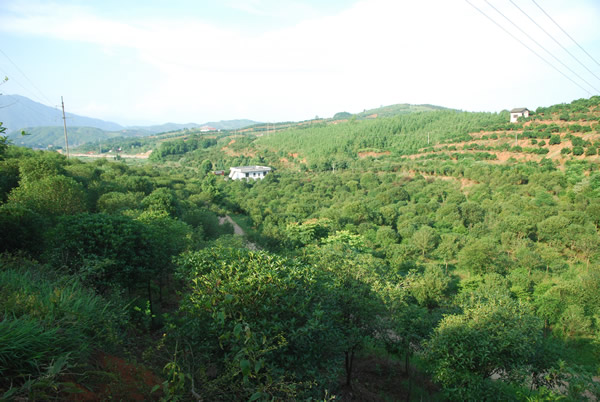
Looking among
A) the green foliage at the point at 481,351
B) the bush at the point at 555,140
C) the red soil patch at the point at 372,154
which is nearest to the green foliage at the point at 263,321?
the green foliage at the point at 481,351

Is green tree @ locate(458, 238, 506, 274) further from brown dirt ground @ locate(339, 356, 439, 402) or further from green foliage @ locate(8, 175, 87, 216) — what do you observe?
green foliage @ locate(8, 175, 87, 216)

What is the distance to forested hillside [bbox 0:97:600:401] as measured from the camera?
13.3 feet

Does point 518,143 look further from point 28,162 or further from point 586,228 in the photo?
point 28,162

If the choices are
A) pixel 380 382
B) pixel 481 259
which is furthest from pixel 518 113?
pixel 380 382

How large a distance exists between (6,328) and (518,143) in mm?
53011

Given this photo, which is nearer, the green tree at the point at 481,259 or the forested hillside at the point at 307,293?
the forested hillside at the point at 307,293

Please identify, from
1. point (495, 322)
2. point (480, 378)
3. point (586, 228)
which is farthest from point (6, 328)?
point (586, 228)

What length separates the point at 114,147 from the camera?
121 metres

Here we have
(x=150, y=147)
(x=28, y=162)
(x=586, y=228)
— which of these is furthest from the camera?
(x=150, y=147)

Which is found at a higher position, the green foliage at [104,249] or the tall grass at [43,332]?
the tall grass at [43,332]

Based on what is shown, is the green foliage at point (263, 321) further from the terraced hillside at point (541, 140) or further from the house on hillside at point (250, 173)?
the house on hillside at point (250, 173)

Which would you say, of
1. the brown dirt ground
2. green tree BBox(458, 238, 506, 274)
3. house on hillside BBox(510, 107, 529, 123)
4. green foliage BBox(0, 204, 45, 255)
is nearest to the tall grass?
green foliage BBox(0, 204, 45, 255)

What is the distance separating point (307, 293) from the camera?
20.0 feet

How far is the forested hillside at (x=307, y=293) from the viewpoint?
4066mm
